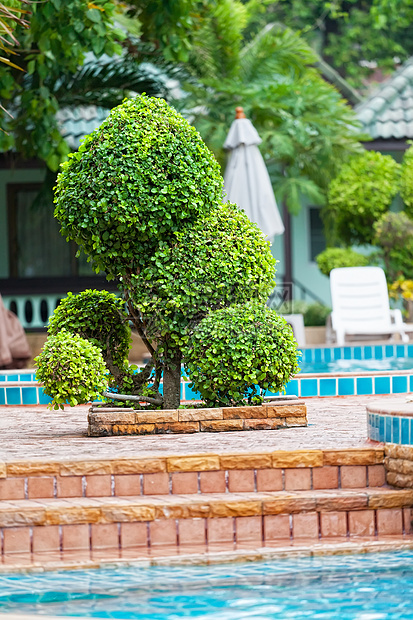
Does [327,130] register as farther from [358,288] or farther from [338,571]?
[338,571]

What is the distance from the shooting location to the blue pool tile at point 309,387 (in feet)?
25.9

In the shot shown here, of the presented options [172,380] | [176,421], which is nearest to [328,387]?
[172,380]

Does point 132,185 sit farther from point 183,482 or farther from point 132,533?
point 132,533

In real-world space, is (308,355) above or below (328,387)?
above

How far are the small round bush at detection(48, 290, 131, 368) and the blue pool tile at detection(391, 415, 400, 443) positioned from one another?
2070 mm

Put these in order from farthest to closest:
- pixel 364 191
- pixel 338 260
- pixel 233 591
Result: pixel 364 191
pixel 338 260
pixel 233 591

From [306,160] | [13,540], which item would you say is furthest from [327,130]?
[13,540]

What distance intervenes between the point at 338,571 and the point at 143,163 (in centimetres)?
287

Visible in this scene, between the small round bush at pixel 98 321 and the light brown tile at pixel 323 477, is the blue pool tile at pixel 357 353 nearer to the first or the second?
the small round bush at pixel 98 321

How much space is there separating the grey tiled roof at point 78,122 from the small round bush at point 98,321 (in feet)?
27.6

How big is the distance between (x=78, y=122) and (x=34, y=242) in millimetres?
2461

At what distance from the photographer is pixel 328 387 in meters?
7.92

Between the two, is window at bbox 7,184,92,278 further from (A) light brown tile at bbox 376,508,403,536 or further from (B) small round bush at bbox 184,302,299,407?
(A) light brown tile at bbox 376,508,403,536

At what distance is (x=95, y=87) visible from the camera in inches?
476
